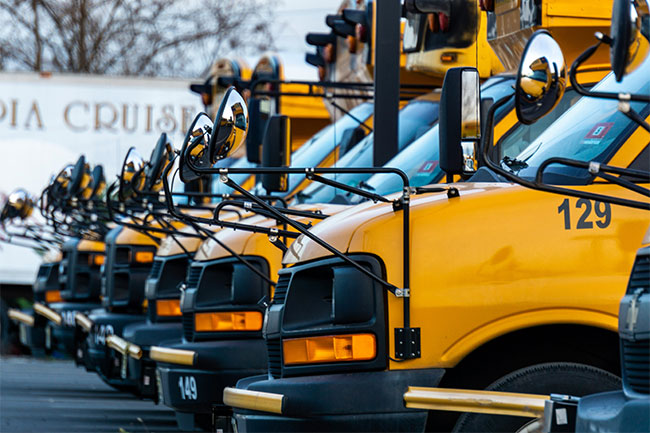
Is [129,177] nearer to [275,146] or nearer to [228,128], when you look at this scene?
[275,146]

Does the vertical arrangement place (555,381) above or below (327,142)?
below

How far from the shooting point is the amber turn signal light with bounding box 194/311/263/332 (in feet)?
24.3

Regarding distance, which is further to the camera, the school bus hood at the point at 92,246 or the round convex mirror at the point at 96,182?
the school bus hood at the point at 92,246

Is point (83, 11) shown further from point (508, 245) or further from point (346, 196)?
point (508, 245)

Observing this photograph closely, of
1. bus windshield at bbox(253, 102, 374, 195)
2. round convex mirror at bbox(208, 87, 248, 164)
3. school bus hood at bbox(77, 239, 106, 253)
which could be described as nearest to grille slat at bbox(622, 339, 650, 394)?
round convex mirror at bbox(208, 87, 248, 164)

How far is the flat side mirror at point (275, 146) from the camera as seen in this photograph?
795cm

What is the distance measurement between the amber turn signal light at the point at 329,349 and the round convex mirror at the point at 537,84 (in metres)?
1.27

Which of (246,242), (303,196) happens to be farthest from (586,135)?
(303,196)

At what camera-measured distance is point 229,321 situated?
7.51m

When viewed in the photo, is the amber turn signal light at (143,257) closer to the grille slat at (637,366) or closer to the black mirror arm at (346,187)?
the black mirror arm at (346,187)

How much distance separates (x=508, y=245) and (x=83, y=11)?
28734mm

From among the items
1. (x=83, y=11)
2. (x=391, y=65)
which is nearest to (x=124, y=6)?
(x=83, y=11)

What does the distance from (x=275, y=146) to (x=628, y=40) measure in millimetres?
4832

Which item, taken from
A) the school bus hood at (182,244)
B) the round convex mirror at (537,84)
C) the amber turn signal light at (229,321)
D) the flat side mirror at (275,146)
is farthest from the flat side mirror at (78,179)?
the round convex mirror at (537,84)
